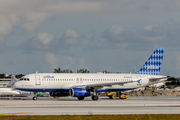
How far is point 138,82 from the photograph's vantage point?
6769cm

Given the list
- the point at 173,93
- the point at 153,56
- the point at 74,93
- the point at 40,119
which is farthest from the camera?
the point at 173,93

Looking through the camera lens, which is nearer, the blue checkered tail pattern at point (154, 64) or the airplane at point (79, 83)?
the airplane at point (79, 83)

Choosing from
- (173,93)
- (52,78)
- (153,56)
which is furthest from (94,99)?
(173,93)

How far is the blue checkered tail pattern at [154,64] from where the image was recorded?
73750 mm

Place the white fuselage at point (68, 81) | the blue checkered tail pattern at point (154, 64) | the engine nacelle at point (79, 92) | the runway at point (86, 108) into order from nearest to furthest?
the runway at point (86, 108) → the engine nacelle at point (79, 92) → the white fuselage at point (68, 81) → the blue checkered tail pattern at point (154, 64)

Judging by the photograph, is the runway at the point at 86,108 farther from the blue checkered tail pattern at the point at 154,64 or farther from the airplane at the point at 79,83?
the blue checkered tail pattern at the point at 154,64

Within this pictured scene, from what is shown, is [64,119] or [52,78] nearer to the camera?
[64,119]

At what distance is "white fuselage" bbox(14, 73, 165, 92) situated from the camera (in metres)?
59.1

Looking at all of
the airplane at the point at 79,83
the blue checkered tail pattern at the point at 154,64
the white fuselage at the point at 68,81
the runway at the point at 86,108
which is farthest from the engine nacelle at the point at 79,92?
the blue checkered tail pattern at the point at 154,64

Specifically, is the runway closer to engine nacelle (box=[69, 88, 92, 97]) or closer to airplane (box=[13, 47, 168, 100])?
engine nacelle (box=[69, 88, 92, 97])

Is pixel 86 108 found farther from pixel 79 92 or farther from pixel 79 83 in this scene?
pixel 79 83

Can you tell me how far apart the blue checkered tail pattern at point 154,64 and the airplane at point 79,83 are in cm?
315

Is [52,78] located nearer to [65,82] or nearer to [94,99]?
[65,82]

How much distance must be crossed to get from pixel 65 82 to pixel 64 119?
36.1 metres
